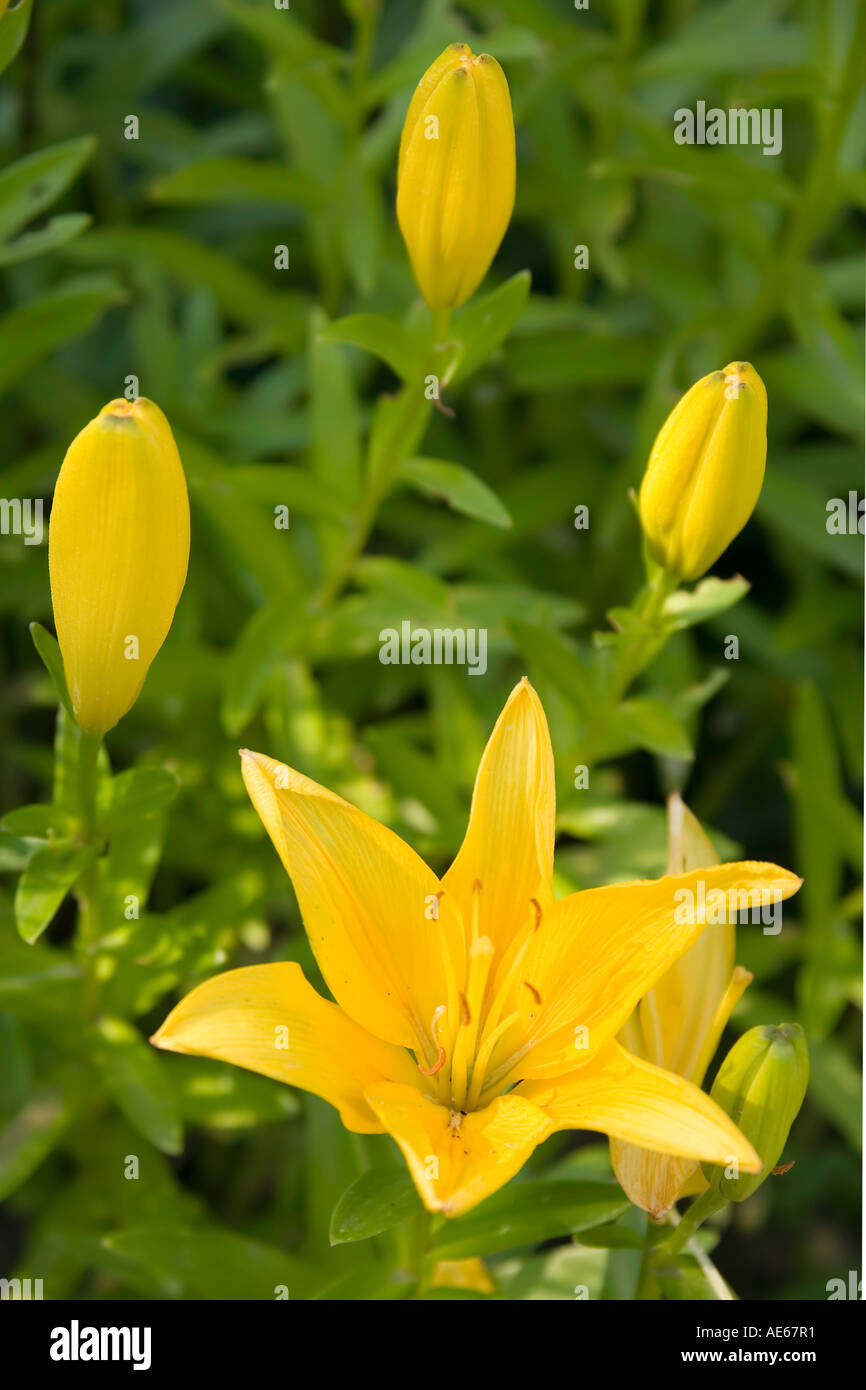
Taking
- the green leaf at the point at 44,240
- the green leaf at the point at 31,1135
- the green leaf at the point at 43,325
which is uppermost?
the green leaf at the point at 44,240

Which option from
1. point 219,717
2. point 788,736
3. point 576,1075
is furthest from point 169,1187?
point 788,736

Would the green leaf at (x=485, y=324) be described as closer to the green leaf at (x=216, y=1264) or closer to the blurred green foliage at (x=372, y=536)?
the blurred green foliage at (x=372, y=536)

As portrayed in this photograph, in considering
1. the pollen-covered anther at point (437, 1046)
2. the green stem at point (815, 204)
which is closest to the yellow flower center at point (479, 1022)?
the pollen-covered anther at point (437, 1046)

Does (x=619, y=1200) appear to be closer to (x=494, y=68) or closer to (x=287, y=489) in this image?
(x=287, y=489)

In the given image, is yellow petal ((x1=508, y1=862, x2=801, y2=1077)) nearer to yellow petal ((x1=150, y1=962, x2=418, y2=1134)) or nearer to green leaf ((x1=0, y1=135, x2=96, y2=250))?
yellow petal ((x1=150, y1=962, x2=418, y2=1134))

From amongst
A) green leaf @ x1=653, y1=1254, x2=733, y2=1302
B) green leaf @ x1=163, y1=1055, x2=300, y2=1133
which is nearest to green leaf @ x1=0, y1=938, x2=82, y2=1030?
green leaf @ x1=163, y1=1055, x2=300, y2=1133

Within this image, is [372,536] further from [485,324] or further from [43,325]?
[485,324]
